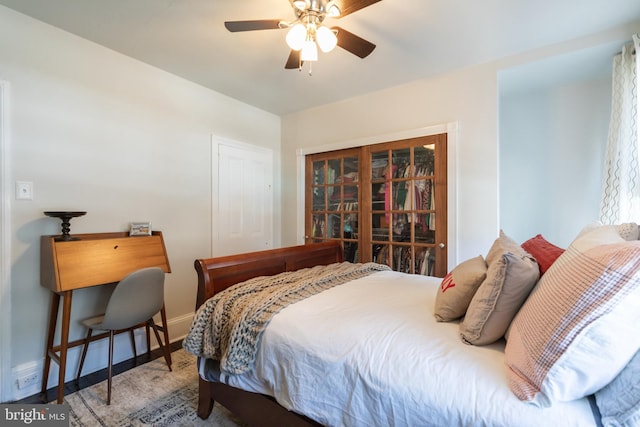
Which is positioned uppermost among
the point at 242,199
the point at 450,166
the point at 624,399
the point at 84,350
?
the point at 450,166

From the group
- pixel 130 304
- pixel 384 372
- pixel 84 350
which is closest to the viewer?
pixel 384 372

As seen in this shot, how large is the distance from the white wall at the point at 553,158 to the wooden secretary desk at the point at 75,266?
352 cm

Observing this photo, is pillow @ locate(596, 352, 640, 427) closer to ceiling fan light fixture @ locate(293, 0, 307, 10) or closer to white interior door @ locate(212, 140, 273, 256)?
ceiling fan light fixture @ locate(293, 0, 307, 10)

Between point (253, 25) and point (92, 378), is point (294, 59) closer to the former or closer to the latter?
point (253, 25)

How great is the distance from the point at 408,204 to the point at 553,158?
1437 millimetres

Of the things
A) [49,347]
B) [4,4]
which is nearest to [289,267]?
[49,347]

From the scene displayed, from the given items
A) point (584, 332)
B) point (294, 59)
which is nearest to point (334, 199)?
point (294, 59)

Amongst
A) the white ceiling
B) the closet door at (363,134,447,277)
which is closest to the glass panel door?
the closet door at (363,134,447,277)

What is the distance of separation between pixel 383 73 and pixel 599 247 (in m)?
2.40

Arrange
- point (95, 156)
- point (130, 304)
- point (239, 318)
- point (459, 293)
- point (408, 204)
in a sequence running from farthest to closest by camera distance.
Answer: point (408, 204) < point (95, 156) < point (130, 304) < point (239, 318) < point (459, 293)

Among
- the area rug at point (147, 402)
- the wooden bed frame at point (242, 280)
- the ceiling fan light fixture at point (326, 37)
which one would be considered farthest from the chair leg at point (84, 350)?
the ceiling fan light fixture at point (326, 37)

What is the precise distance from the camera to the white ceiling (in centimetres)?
190

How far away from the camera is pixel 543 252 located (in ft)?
4.48

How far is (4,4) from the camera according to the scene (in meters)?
1.90
